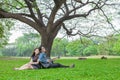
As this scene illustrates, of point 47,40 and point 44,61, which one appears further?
point 47,40

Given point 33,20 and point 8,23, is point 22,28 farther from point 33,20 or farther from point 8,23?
point 33,20

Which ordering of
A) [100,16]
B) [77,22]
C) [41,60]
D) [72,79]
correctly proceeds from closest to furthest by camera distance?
[72,79] < [41,60] < [100,16] < [77,22]

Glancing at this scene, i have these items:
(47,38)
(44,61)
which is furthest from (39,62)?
(47,38)

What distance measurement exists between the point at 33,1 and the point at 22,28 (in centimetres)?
1103

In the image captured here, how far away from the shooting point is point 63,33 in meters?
39.1

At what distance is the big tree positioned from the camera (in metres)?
31.3

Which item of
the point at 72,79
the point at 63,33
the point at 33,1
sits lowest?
the point at 72,79

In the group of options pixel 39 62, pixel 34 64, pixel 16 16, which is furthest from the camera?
pixel 16 16

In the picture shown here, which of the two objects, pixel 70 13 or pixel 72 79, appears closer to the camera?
pixel 72 79

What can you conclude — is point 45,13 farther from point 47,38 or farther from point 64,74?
point 64,74

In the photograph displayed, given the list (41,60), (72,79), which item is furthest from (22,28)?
(72,79)

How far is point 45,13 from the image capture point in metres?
36.9

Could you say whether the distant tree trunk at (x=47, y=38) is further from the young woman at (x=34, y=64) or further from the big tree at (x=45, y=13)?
the young woman at (x=34, y=64)

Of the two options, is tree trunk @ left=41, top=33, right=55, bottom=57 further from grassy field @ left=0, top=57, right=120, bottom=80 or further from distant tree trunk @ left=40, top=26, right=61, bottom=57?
grassy field @ left=0, top=57, right=120, bottom=80
